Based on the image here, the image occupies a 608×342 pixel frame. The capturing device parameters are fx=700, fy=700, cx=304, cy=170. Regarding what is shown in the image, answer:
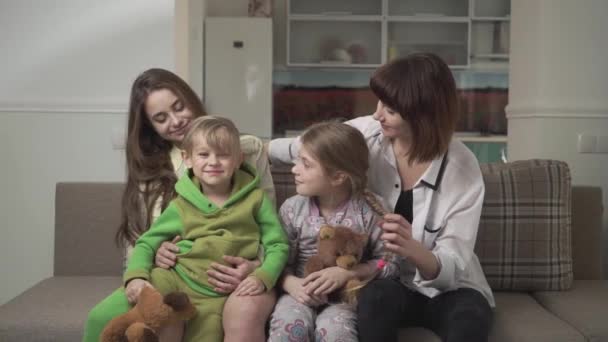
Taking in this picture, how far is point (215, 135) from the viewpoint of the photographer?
1.80 m

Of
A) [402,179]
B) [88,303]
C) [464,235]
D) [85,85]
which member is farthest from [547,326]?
[85,85]

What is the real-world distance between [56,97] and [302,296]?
175 cm

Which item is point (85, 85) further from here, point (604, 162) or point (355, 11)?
point (355, 11)

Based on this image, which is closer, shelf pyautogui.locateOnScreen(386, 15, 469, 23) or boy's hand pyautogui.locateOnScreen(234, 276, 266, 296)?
boy's hand pyautogui.locateOnScreen(234, 276, 266, 296)

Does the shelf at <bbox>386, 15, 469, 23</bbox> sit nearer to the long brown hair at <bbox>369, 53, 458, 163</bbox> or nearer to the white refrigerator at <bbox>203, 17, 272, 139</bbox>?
the white refrigerator at <bbox>203, 17, 272, 139</bbox>

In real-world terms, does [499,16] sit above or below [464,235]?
above

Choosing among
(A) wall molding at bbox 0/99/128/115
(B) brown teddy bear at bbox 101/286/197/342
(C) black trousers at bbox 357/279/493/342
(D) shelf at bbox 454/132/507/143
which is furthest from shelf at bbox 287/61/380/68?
(B) brown teddy bear at bbox 101/286/197/342

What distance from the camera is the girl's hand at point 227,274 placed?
68.3 inches

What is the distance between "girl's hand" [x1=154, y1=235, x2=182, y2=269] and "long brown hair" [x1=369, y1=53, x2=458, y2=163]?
663 mm

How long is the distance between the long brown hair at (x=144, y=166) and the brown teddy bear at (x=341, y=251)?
1.69 feet

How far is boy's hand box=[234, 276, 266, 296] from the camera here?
1706 mm

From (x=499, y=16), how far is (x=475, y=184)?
14.8 ft

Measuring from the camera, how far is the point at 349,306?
1.71 m

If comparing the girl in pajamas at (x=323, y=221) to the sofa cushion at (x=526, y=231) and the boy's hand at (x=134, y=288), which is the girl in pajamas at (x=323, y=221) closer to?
the boy's hand at (x=134, y=288)
